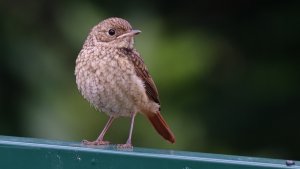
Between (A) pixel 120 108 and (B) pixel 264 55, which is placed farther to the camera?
(B) pixel 264 55

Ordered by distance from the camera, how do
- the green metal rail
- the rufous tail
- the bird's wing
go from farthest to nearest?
the rufous tail, the bird's wing, the green metal rail

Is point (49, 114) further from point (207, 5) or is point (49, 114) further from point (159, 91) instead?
point (207, 5)

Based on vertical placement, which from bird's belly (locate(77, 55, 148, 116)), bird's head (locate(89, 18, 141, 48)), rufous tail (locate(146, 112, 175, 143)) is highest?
bird's head (locate(89, 18, 141, 48))

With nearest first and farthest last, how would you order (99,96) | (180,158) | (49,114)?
(180,158)
(99,96)
(49,114)

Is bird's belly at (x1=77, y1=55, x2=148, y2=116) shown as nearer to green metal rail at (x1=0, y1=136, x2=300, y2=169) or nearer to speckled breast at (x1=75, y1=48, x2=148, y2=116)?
speckled breast at (x1=75, y1=48, x2=148, y2=116)

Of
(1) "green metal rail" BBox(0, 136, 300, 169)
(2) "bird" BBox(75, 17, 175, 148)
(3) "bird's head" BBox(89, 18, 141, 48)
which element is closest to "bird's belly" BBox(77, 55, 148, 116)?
(2) "bird" BBox(75, 17, 175, 148)

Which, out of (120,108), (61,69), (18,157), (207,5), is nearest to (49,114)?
(61,69)

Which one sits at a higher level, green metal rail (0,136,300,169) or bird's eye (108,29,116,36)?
bird's eye (108,29,116,36)
